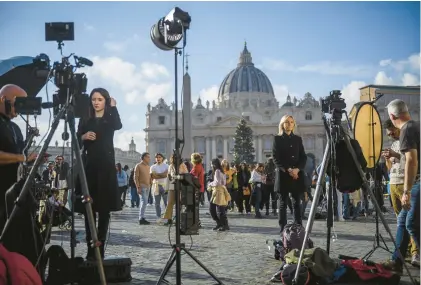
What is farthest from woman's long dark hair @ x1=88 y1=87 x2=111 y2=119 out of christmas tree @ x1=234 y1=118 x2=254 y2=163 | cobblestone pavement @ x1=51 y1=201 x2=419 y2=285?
christmas tree @ x1=234 y1=118 x2=254 y2=163

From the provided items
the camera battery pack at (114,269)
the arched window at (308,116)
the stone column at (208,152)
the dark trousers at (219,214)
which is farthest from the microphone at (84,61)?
the arched window at (308,116)

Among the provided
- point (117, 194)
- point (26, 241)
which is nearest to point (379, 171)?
point (117, 194)

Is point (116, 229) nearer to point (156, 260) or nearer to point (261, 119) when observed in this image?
point (156, 260)

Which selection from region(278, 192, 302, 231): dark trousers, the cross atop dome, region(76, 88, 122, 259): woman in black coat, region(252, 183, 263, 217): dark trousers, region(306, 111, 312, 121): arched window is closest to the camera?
region(76, 88, 122, 259): woman in black coat

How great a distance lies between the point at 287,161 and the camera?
6809 mm

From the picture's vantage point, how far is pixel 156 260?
5832mm

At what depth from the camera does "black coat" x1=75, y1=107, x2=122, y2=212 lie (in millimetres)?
4707

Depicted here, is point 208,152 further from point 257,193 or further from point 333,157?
point 333,157

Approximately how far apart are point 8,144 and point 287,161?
12.7 feet

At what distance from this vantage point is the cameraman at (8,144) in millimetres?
3906

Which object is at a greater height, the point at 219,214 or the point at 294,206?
the point at 294,206

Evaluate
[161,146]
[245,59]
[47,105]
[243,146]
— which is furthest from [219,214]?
[245,59]

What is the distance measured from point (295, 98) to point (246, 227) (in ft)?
320

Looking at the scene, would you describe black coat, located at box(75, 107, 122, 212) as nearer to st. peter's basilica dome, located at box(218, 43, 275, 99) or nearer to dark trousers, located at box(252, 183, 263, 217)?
dark trousers, located at box(252, 183, 263, 217)
